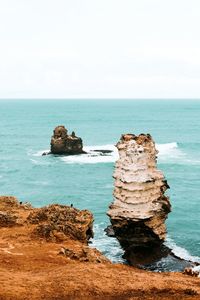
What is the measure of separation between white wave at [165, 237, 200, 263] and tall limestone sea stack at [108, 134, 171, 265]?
2472 mm

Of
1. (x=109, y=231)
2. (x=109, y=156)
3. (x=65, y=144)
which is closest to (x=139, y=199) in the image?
(x=109, y=231)

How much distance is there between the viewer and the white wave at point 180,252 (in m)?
44.7

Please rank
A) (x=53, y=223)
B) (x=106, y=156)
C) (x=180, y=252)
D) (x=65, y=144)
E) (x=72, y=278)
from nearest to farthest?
(x=72, y=278), (x=53, y=223), (x=180, y=252), (x=106, y=156), (x=65, y=144)

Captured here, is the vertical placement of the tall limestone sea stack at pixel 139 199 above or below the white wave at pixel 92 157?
above

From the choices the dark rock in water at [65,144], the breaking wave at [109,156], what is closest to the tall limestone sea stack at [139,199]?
the breaking wave at [109,156]

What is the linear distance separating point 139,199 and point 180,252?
7757mm

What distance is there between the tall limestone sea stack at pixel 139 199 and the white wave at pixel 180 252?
8.11 feet

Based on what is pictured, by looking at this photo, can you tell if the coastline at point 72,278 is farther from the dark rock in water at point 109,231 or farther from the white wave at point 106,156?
the white wave at point 106,156

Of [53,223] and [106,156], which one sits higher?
[53,223]

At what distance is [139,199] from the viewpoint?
140ft

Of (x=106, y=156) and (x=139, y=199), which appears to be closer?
(x=139, y=199)

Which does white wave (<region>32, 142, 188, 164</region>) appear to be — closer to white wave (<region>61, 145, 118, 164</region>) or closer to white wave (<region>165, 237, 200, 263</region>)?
white wave (<region>61, 145, 118, 164</region>)

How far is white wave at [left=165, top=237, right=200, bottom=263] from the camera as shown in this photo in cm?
4472

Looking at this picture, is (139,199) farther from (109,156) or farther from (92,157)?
(109,156)
